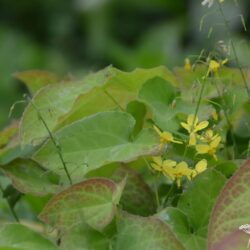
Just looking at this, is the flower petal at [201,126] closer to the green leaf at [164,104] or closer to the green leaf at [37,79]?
the green leaf at [164,104]

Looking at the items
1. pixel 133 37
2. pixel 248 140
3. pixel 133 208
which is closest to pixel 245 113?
pixel 248 140

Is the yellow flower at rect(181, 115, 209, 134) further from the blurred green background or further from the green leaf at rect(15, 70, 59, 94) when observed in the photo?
the blurred green background

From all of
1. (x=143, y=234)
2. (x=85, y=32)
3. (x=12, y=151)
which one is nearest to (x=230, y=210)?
(x=143, y=234)

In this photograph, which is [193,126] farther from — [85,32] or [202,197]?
[85,32]

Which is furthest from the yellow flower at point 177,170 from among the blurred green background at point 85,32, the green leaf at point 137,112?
the blurred green background at point 85,32

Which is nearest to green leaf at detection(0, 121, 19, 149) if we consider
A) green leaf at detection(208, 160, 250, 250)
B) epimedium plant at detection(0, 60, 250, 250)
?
epimedium plant at detection(0, 60, 250, 250)

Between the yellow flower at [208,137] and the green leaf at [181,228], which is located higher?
the yellow flower at [208,137]

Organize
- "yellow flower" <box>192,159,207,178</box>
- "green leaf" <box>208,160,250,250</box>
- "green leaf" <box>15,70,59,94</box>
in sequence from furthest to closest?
1. "green leaf" <box>15,70,59,94</box>
2. "yellow flower" <box>192,159,207,178</box>
3. "green leaf" <box>208,160,250,250</box>

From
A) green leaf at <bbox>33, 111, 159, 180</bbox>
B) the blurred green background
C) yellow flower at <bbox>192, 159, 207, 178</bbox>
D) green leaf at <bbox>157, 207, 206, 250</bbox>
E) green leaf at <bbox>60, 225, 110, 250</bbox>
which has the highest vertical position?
green leaf at <bbox>33, 111, 159, 180</bbox>
